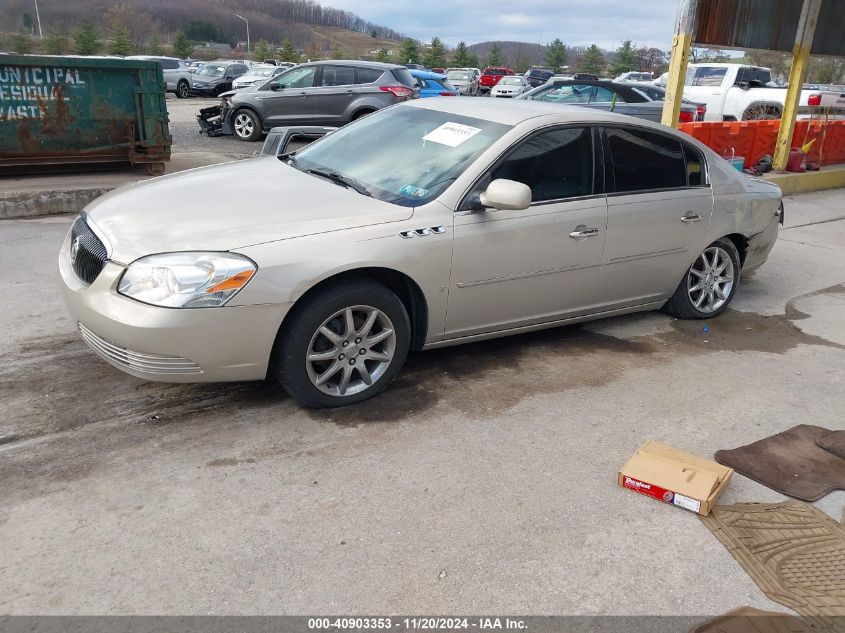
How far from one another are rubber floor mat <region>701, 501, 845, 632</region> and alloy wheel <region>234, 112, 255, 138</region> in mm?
13257

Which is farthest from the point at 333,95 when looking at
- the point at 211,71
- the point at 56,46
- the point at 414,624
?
the point at 56,46

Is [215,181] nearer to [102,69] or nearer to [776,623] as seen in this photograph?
[776,623]

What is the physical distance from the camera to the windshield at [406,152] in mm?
4191

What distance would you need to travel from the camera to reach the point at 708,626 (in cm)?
256

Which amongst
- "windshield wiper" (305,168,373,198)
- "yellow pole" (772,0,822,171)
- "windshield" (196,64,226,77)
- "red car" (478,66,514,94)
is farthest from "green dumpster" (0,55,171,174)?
"red car" (478,66,514,94)

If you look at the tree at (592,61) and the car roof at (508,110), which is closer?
the car roof at (508,110)

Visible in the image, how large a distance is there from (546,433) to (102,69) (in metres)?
7.74

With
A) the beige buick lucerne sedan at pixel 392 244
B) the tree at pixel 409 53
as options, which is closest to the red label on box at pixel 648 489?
the beige buick lucerne sedan at pixel 392 244

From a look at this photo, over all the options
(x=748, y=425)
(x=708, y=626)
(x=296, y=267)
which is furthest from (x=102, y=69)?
(x=708, y=626)

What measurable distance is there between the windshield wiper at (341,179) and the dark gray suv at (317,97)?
10.2m

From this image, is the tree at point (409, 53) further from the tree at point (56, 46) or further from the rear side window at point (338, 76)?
the rear side window at point (338, 76)

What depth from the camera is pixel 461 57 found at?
7669cm

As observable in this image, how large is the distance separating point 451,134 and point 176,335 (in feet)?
6.93

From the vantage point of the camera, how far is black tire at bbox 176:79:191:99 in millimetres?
32094
